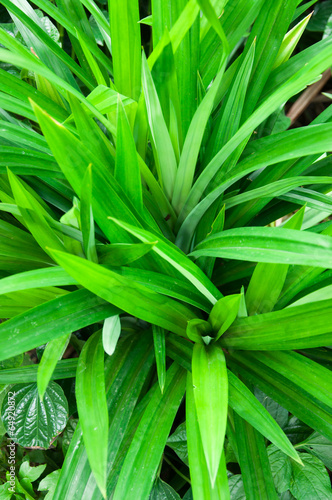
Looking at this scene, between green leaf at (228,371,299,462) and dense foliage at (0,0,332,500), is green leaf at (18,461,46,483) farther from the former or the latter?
green leaf at (228,371,299,462)

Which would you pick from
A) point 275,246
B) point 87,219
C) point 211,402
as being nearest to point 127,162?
point 87,219

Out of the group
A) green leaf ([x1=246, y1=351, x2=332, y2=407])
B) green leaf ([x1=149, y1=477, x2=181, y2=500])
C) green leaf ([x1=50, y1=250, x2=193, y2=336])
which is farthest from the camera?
green leaf ([x1=149, y1=477, x2=181, y2=500])

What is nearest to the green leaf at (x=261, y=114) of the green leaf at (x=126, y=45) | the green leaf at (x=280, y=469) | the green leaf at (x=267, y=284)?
the green leaf at (x=267, y=284)

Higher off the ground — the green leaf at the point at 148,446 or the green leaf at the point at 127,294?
the green leaf at the point at 127,294

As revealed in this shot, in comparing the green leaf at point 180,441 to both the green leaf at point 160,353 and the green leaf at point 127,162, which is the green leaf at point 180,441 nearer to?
the green leaf at point 160,353

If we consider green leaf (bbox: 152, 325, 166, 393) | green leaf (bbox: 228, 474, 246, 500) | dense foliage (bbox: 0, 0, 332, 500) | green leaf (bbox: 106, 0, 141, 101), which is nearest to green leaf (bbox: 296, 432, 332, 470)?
Answer: dense foliage (bbox: 0, 0, 332, 500)

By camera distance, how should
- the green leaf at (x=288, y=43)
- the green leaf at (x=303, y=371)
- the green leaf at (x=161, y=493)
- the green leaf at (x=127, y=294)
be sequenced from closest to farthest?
the green leaf at (x=127, y=294) < the green leaf at (x=303, y=371) < the green leaf at (x=161, y=493) < the green leaf at (x=288, y=43)

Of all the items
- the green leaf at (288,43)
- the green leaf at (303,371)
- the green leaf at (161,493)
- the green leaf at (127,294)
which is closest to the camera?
the green leaf at (127,294)
